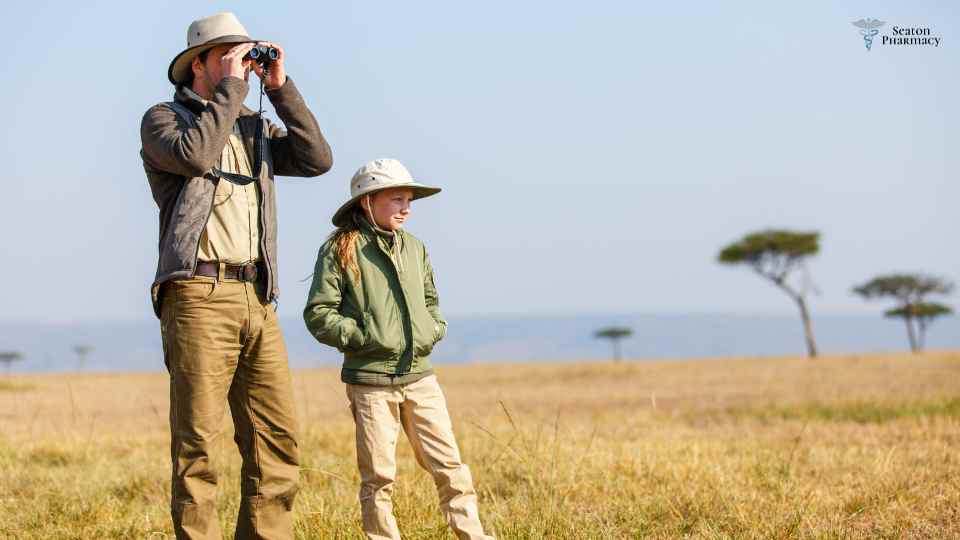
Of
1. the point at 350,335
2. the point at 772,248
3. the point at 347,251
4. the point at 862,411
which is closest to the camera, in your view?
the point at 350,335

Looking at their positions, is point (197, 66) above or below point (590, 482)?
above

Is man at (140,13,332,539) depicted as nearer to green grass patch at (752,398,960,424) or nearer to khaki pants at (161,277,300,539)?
khaki pants at (161,277,300,539)

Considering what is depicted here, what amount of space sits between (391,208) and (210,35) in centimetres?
113

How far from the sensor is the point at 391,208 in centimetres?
474

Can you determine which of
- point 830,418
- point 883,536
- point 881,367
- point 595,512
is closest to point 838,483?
point 883,536

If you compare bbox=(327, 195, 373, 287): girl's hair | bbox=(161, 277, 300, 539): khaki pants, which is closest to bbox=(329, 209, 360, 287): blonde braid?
bbox=(327, 195, 373, 287): girl's hair

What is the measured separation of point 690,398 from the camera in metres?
18.7

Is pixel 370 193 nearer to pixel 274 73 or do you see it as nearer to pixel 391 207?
pixel 391 207

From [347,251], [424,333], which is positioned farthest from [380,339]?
[347,251]

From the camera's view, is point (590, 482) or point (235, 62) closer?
point (235, 62)

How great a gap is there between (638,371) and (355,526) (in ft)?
82.8

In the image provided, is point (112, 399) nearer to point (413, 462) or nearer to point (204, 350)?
point (413, 462)

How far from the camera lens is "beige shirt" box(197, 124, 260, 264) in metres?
4.34

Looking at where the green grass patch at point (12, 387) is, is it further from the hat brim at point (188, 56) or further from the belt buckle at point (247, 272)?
the belt buckle at point (247, 272)
